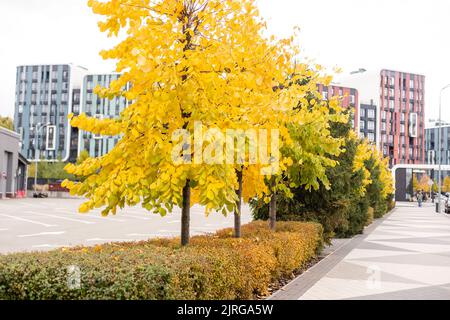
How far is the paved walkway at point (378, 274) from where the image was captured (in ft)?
27.1

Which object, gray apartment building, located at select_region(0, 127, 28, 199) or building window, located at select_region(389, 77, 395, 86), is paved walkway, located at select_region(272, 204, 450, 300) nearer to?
gray apartment building, located at select_region(0, 127, 28, 199)

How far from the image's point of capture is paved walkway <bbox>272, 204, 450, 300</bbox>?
827 cm

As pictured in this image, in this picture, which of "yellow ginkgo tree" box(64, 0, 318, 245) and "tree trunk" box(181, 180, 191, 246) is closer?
"yellow ginkgo tree" box(64, 0, 318, 245)

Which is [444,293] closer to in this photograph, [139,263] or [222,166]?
[222,166]

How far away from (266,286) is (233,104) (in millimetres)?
2885

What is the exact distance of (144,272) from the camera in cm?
524

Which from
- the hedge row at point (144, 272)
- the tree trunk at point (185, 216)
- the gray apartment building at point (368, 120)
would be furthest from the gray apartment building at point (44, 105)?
the hedge row at point (144, 272)

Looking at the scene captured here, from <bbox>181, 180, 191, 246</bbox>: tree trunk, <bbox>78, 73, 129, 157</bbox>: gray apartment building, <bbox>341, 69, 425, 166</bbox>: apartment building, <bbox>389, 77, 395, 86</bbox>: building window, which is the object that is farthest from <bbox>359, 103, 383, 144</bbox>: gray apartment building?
<bbox>181, 180, 191, 246</bbox>: tree trunk
